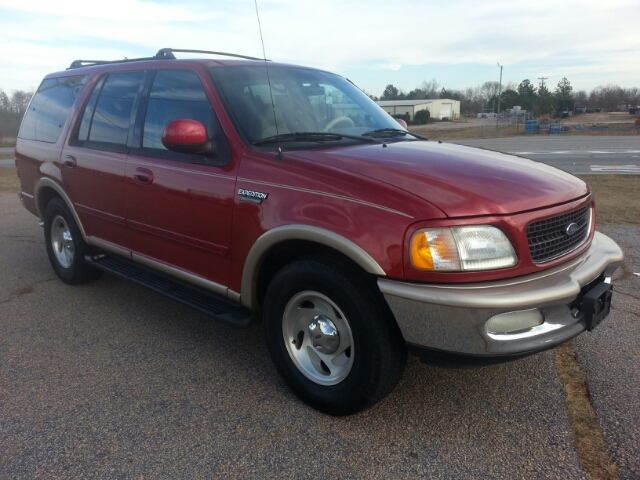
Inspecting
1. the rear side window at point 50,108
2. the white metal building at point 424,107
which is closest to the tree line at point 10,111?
the white metal building at point 424,107

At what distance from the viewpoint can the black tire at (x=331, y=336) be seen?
2691mm

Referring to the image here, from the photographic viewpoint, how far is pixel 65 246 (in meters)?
5.35

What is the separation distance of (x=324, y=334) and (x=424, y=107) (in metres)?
83.3

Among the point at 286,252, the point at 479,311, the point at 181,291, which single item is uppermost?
the point at 286,252

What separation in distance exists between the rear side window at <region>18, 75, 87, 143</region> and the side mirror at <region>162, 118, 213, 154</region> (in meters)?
2.15

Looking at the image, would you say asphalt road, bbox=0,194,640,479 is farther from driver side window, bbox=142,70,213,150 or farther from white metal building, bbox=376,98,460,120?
white metal building, bbox=376,98,460,120

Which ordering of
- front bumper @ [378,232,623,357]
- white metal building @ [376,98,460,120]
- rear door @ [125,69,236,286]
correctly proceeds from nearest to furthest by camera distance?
1. front bumper @ [378,232,623,357]
2. rear door @ [125,69,236,286]
3. white metal building @ [376,98,460,120]

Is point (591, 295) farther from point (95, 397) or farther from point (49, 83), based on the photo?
point (49, 83)

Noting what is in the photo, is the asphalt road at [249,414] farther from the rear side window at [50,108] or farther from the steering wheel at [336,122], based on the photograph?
the rear side window at [50,108]

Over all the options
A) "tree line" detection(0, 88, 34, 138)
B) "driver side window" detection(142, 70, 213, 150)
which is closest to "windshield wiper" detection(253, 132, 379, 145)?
"driver side window" detection(142, 70, 213, 150)

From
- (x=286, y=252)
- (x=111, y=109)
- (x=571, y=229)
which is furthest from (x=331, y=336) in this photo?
(x=111, y=109)

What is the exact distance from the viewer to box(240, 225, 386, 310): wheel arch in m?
2.63

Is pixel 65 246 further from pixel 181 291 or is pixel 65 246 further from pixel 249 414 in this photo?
pixel 249 414

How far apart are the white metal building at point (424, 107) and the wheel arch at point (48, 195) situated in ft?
200
